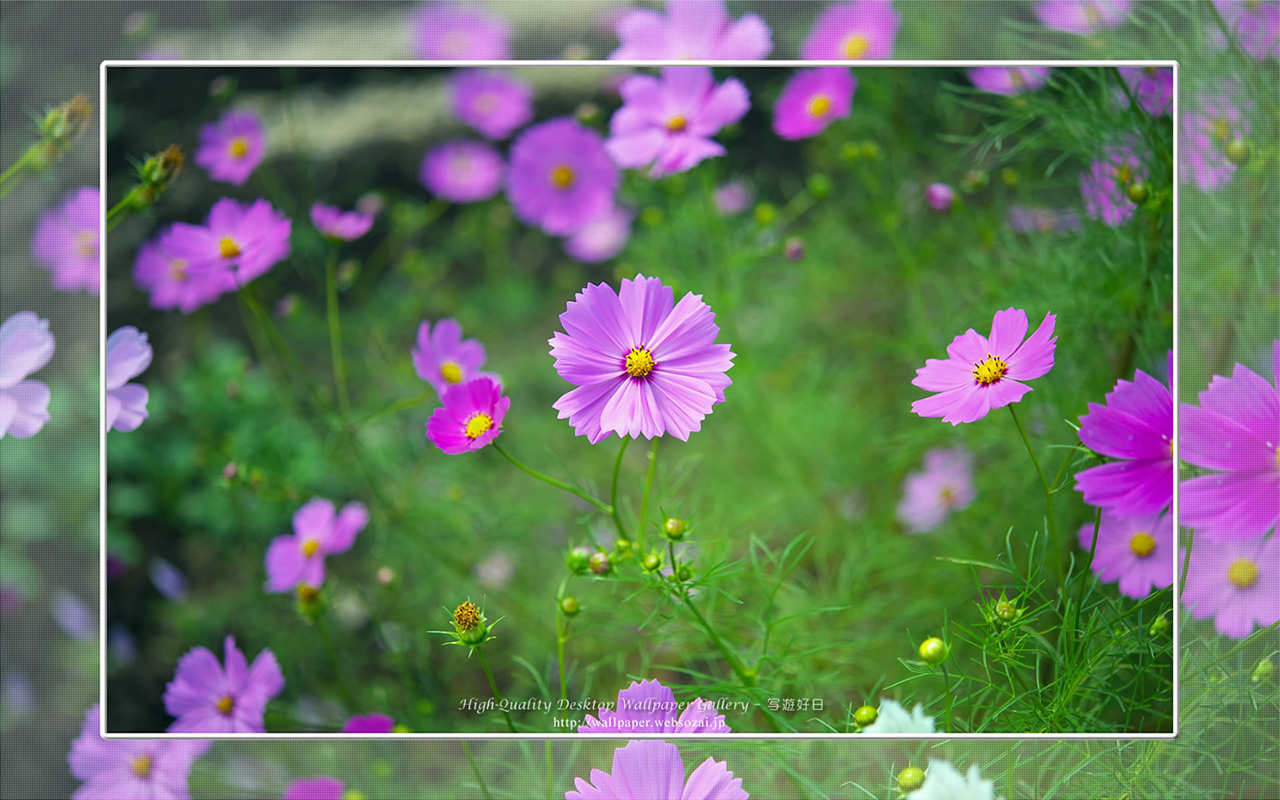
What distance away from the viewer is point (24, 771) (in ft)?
2.39

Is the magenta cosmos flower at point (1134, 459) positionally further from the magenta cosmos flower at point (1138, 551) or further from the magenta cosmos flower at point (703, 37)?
the magenta cosmos flower at point (703, 37)

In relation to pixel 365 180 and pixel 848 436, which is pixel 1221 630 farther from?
pixel 365 180

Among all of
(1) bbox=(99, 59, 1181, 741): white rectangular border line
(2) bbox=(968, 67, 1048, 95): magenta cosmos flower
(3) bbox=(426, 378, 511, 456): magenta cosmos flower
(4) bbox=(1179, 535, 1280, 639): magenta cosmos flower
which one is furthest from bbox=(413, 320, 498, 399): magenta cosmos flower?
(4) bbox=(1179, 535, 1280, 639): magenta cosmos flower

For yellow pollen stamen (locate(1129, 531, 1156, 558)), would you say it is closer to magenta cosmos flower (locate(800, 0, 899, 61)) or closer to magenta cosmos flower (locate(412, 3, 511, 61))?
magenta cosmos flower (locate(800, 0, 899, 61))

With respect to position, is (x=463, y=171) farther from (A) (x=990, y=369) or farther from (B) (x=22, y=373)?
(A) (x=990, y=369)

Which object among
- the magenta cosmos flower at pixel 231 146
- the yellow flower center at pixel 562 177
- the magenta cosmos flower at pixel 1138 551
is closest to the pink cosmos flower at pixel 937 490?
the magenta cosmos flower at pixel 1138 551

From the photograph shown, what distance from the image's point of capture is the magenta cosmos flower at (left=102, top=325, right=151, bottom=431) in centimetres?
→ 69

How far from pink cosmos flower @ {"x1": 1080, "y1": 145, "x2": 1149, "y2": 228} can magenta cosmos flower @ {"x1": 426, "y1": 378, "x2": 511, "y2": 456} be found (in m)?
0.49

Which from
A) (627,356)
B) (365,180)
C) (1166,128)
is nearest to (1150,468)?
(1166,128)

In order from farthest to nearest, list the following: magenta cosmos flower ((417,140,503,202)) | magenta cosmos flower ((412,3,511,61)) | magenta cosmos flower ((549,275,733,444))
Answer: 1. magenta cosmos flower ((417,140,503,202))
2. magenta cosmos flower ((412,3,511,61))
3. magenta cosmos flower ((549,275,733,444))

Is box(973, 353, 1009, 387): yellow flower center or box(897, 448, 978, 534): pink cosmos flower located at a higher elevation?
box(973, 353, 1009, 387): yellow flower center

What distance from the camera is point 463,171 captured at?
0.93m

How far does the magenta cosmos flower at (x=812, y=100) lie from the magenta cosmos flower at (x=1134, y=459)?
322 mm

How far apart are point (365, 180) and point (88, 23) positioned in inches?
12.5
